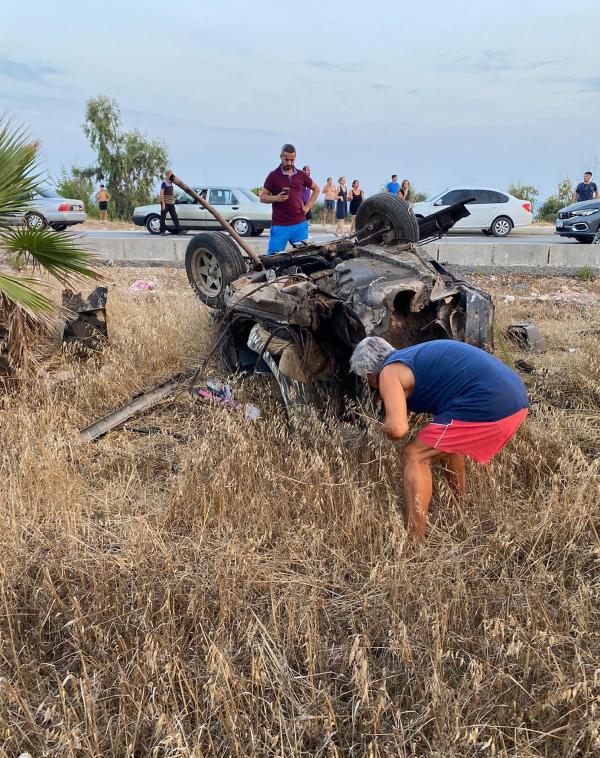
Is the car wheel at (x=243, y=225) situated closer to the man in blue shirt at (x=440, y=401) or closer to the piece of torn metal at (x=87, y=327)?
the piece of torn metal at (x=87, y=327)

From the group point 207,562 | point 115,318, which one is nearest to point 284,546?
point 207,562

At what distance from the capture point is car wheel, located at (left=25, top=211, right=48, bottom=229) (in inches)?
195

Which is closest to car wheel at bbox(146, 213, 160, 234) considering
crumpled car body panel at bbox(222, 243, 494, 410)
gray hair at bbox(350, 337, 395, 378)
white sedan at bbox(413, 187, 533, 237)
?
white sedan at bbox(413, 187, 533, 237)

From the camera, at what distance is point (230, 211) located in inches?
720

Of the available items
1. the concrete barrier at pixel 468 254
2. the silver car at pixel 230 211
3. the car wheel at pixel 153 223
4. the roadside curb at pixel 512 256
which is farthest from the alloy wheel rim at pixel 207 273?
the car wheel at pixel 153 223

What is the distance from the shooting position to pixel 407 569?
271 centimetres

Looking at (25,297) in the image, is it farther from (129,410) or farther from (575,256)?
(575,256)

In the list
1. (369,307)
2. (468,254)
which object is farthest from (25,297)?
(468,254)

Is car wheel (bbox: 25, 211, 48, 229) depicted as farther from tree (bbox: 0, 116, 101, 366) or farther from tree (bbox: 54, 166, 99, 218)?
tree (bbox: 54, 166, 99, 218)

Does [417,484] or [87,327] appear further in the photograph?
[87,327]

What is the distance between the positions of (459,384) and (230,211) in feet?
53.6

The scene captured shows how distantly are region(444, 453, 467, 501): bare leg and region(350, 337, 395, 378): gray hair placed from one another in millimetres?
677

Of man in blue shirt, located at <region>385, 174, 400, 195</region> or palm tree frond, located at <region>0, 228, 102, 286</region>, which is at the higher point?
man in blue shirt, located at <region>385, 174, 400, 195</region>

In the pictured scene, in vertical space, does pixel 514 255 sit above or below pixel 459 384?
above
